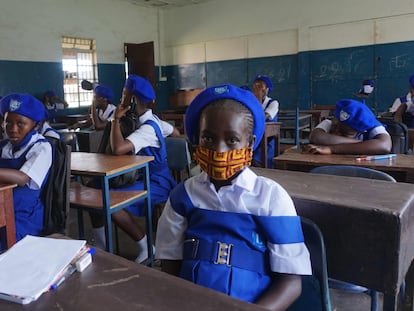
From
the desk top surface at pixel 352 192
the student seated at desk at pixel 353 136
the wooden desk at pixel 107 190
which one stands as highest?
the student seated at desk at pixel 353 136

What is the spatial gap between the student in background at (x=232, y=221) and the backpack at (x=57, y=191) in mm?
1064

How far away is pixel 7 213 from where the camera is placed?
6.11ft

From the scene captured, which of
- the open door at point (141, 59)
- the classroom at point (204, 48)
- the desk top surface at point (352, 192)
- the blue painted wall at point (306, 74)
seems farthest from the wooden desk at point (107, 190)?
the open door at point (141, 59)

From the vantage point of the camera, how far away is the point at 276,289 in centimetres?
102

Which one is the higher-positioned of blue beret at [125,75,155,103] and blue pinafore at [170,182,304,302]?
blue beret at [125,75,155,103]

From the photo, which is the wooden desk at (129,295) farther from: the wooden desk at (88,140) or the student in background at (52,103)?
the student in background at (52,103)

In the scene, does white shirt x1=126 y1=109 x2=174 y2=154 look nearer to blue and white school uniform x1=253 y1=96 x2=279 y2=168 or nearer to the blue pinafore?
blue and white school uniform x1=253 y1=96 x2=279 y2=168

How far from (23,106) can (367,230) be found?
1.72m

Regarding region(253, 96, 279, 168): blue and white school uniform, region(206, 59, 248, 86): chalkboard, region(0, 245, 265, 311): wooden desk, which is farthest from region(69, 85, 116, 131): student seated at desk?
region(0, 245, 265, 311): wooden desk

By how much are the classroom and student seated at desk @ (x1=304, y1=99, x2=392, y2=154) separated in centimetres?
302

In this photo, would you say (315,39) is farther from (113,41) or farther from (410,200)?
(410,200)

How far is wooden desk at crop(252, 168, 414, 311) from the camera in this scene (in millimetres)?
1145

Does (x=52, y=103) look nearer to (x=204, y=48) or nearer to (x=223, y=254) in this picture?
(x=204, y=48)

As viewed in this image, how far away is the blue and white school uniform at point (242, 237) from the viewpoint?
3.32ft
